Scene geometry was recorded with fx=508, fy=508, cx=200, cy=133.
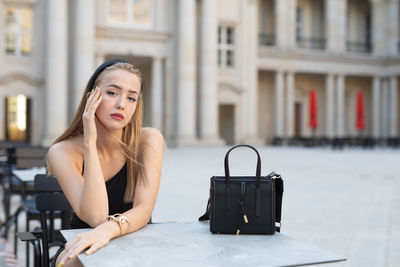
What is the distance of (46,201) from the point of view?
372cm

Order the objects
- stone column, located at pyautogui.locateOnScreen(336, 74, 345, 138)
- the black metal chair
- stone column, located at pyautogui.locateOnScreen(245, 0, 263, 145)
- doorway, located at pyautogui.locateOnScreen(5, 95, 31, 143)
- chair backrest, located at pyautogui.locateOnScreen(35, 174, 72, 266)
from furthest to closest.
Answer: stone column, located at pyautogui.locateOnScreen(336, 74, 345, 138)
stone column, located at pyautogui.locateOnScreen(245, 0, 263, 145)
doorway, located at pyautogui.locateOnScreen(5, 95, 31, 143)
chair backrest, located at pyautogui.locateOnScreen(35, 174, 72, 266)
the black metal chair

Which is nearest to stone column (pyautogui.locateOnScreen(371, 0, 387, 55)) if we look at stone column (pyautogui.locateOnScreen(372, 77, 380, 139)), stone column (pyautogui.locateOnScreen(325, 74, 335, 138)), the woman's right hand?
stone column (pyautogui.locateOnScreen(372, 77, 380, 139))

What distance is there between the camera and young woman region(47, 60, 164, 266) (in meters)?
2.79

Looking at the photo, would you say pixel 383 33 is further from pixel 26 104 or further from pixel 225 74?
pixel 26 104

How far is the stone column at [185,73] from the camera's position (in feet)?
91.4

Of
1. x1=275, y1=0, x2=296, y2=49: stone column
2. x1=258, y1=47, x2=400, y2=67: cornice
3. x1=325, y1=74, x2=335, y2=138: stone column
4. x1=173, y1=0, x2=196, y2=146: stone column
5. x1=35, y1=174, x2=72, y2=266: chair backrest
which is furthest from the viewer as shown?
x1=325, y1=74, x2=335, y2=138: stone column

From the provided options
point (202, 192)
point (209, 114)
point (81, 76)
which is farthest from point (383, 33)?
point (202, 192)

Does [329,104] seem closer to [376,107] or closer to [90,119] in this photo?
[376,107]

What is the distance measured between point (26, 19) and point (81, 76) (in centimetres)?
405

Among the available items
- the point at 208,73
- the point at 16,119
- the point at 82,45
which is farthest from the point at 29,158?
the point at 16,119

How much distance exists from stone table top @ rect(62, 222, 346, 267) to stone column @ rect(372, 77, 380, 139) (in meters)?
38.8

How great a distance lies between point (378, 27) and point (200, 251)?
133 ft

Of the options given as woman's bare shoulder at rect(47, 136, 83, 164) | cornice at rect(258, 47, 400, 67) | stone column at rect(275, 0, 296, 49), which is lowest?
woman's bare shoulder at rect(47, 136, 83, 164)

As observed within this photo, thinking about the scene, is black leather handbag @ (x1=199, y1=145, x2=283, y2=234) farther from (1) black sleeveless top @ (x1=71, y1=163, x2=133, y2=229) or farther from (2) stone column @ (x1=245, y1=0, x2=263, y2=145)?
(2) stone column @ (x1=245, y1=0, x2=263, y2=145)
